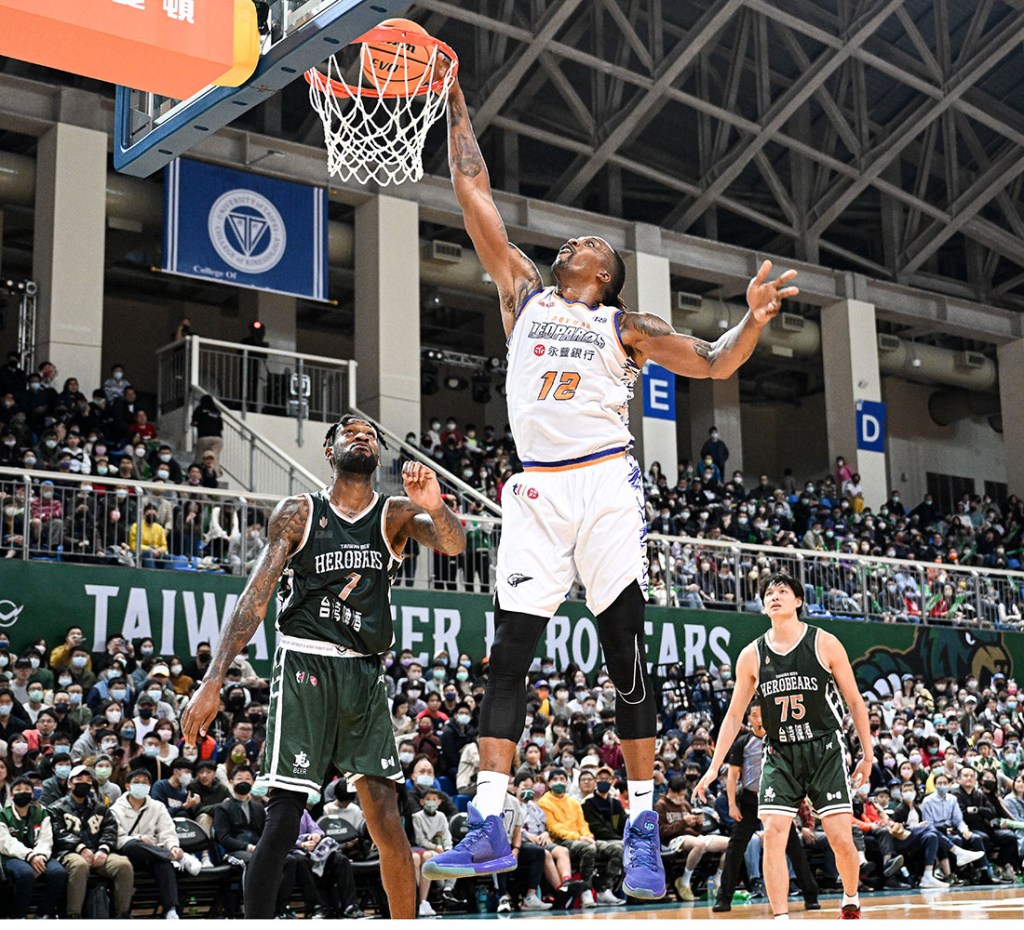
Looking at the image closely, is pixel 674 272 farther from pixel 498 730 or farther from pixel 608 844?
pixel 498 730

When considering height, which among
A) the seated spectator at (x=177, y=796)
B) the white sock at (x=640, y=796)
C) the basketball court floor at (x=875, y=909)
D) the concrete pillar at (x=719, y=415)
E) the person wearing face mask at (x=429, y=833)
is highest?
the concrete pillar at (x=719, y=415)

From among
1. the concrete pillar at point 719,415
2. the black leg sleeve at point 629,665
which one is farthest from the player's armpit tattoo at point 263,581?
the concrete pillar at point 719,415

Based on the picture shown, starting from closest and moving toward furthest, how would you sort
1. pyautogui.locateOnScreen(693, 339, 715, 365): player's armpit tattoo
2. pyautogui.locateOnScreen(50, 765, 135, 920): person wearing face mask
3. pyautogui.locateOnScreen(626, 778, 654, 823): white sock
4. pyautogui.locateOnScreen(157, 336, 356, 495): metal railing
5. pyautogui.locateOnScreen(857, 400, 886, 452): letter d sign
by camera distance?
pyautogui.locateOnScreen(626, 778, 654, 823): white sock → pyautogui.locateOnScreen(693, 339, 715, 365): player's armpit tattoo → pyautogui.locateOnScreen(50, 765, 135, 920): person wearing face mask → pyautogui.locateOnScreen(157, 336, 356, 495): metal railing → pyautogui.locateOnScreen(857, 400, 886, 452): letter d sign

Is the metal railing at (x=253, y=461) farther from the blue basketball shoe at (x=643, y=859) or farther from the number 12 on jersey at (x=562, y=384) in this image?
the blue basketball shoe at (x=643, y=859)

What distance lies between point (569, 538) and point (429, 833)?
8409 mm

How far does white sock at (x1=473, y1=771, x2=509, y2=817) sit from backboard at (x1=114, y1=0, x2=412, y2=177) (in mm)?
4535

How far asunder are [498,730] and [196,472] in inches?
529

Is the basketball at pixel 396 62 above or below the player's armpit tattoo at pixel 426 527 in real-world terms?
above

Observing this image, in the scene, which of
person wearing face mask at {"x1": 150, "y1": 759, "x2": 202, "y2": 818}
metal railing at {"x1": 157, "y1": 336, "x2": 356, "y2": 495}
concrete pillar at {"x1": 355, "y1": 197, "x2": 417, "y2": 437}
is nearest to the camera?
person wearing face mask at {"x1": 150, "y1": 759, "x2": 202, "y2": 818}

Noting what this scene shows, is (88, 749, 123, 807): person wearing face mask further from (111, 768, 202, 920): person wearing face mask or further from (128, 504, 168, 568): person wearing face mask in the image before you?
(128, 504, 168, 568): person wearing face mask

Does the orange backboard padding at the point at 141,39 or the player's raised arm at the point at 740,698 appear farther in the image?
the player's raised arm at the point at 740,698

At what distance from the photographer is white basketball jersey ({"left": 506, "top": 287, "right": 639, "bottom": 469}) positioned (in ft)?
18.9

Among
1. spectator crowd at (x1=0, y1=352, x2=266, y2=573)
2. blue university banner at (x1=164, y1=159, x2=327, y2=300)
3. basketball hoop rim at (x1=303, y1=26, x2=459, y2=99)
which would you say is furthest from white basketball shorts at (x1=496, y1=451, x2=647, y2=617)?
blue university banner at (x1=164, y1=159, x2=327, y2=300)

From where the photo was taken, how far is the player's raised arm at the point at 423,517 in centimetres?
582
